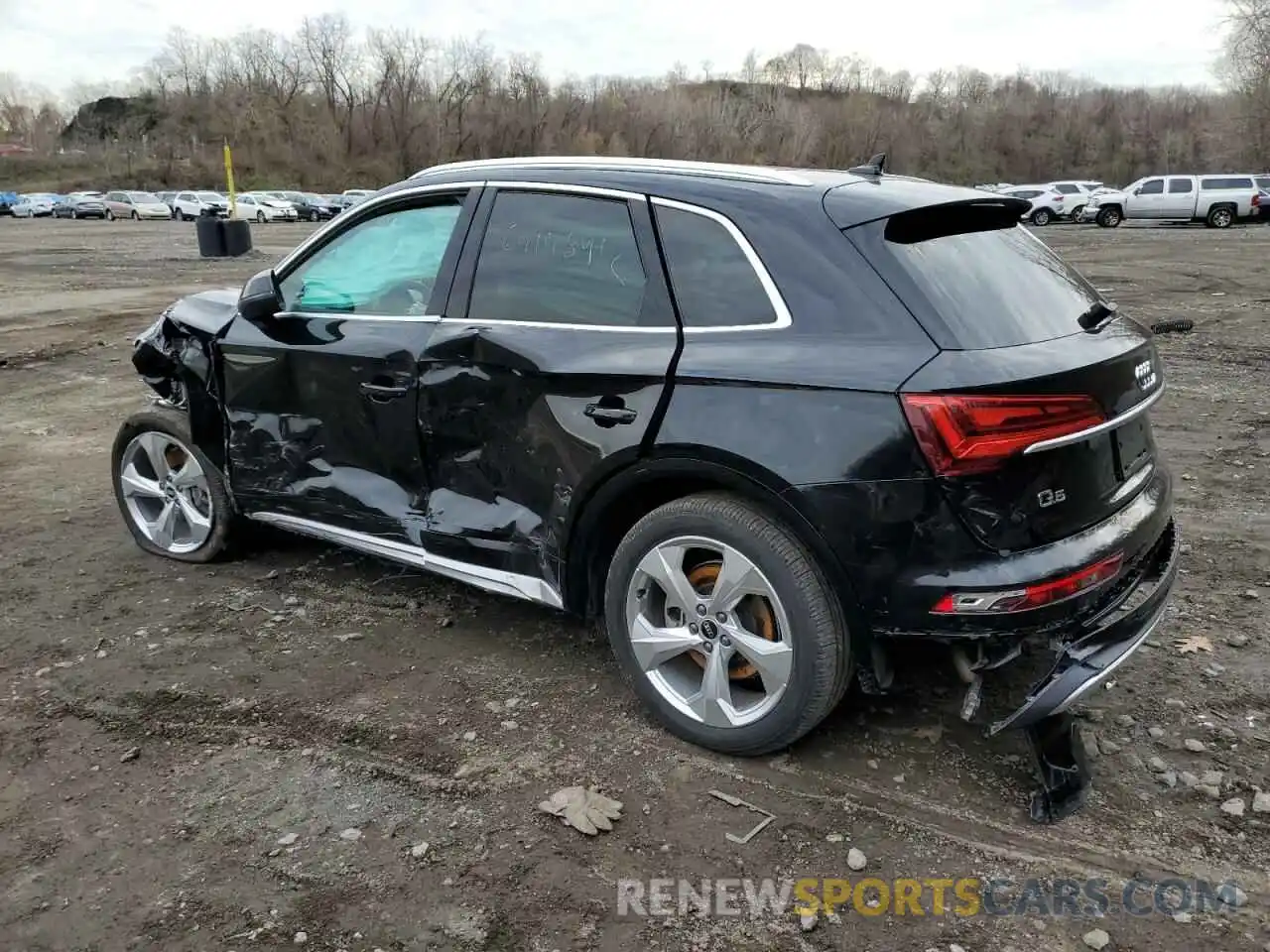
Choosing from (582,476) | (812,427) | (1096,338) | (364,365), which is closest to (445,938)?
(582,476)

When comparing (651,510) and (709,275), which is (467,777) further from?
(709,275)

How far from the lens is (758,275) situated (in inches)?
118

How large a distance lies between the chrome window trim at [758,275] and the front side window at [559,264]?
0.21m

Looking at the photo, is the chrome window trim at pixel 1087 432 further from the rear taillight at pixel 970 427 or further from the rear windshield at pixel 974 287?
the rear windshield at pixel 974 287

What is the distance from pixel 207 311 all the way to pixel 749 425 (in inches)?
115

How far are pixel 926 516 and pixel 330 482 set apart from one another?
98.6 inches

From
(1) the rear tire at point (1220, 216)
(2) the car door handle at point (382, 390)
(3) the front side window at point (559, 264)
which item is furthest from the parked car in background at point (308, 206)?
(3) the front side window at point (559, 264)

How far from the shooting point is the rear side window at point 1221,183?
107 ft

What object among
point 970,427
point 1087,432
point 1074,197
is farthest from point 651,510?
point 1074,197

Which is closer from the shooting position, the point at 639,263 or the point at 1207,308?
the point at 639,263

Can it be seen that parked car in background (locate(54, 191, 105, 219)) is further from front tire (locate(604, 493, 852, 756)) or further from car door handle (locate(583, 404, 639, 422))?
front tire (locate(604, 493, 852, 756))

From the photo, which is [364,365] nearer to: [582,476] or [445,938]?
[582,476]

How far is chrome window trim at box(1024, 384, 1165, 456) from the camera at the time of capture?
8.58 ft

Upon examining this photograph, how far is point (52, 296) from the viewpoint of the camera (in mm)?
16125
